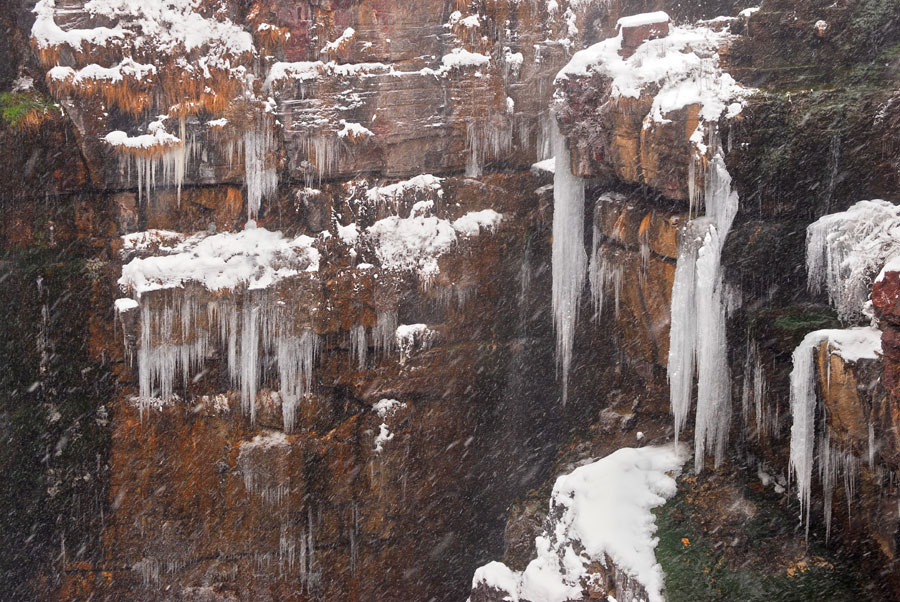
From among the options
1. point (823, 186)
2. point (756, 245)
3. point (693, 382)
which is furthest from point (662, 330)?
point (823, 186)

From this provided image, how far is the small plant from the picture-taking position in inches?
420

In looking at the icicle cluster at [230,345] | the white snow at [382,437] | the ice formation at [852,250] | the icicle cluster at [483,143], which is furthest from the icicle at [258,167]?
the ice formation at [852,250]

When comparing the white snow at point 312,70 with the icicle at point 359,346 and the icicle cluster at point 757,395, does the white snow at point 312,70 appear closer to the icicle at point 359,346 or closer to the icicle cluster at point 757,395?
the icicle at point 359,346

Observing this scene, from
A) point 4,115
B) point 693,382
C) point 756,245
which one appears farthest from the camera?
point 4,115

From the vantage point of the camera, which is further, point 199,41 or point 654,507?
point 199,41

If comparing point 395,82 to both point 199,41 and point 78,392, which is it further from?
point 78,392

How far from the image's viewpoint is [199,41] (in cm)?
1088

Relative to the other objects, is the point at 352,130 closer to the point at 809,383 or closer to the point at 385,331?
the point at 385,331

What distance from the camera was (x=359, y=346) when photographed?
11672 millimetres

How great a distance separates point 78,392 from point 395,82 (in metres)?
6.38

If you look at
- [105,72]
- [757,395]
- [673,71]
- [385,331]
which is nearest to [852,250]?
[757,395]

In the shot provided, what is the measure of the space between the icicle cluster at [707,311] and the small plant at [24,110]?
28.1 feet

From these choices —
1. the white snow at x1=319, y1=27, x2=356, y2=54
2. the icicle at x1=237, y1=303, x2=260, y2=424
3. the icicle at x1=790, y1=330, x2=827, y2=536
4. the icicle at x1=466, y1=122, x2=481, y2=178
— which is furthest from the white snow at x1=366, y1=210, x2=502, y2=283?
the icicle at x1=790, y1=330, x2=827, y2=536

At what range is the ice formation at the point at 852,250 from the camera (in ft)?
23.0
